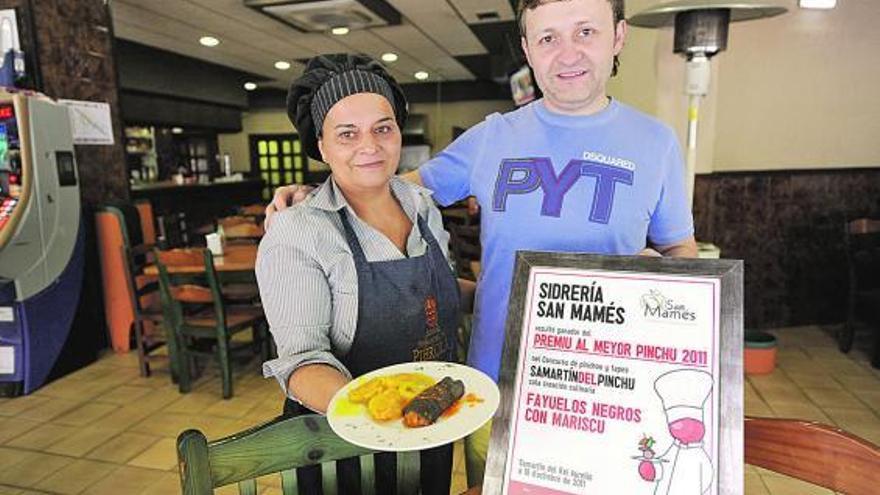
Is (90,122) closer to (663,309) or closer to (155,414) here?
(155,414)

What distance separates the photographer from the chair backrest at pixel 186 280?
3.32 metres

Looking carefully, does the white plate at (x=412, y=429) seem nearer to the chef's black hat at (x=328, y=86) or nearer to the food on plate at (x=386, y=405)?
the food on plate at (x=386, y=405)

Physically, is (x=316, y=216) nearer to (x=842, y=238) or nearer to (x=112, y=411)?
(x=112, y=411)

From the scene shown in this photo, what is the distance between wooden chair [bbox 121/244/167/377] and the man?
2.92 m

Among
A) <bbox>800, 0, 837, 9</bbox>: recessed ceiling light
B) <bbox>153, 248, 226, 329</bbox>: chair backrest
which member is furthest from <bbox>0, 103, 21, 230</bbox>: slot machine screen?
<bbox>800, 0, 837, 9</bbox>: recessed ceiling light

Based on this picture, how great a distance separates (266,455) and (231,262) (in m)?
2.83

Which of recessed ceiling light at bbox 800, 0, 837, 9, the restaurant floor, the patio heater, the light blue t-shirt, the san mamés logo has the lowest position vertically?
the restaurant floor

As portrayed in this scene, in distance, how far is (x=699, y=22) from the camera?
2887 mm

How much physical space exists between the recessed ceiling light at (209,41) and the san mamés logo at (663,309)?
294 inches

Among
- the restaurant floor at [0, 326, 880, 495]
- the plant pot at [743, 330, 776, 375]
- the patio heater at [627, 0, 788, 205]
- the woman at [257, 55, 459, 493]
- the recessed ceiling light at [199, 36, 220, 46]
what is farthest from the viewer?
the recessed ceiling light at [199, 36, 220, 46]

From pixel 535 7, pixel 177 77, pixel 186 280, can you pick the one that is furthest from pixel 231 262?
pixel 177 77

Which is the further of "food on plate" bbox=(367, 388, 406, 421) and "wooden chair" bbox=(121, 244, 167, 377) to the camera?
"wooden chair" bbox=(121, 244, 167, 377)

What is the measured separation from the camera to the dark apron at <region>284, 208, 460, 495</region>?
1199mm

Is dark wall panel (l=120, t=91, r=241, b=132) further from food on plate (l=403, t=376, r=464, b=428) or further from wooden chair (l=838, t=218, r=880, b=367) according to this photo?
wooden chair (l=838, t=218, r=880, b=367)
